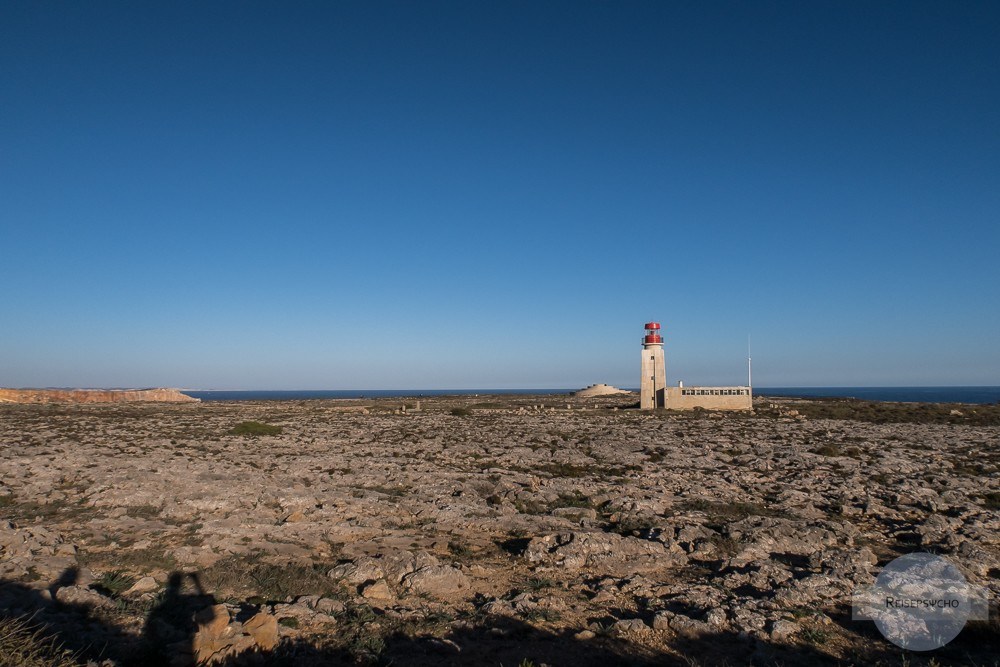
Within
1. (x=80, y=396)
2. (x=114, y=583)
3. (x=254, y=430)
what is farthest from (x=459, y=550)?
(x=80, y=396)

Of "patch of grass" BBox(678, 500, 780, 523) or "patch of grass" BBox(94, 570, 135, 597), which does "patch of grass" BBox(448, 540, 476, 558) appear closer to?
"patch of grass" BBox(94, 570, 135, 597)

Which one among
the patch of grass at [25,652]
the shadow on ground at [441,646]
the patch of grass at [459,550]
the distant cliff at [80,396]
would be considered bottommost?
the distant cliff at [80,396]

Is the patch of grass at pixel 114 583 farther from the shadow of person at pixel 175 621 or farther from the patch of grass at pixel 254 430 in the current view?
the patch of grass at pixel 254 430

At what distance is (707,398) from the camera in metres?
50.6

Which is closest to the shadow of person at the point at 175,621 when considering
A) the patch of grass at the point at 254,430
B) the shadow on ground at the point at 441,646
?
the shadow on ground at the point at 441,646

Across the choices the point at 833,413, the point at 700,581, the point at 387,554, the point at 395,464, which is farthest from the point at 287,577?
the point at 833,413

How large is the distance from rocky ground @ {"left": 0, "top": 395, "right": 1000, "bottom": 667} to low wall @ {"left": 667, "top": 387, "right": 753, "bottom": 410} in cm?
2922

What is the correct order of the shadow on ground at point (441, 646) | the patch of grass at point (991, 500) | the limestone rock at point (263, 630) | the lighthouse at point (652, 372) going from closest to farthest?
the shadow on ground at point (441, 646) → the limestone rock at point (263, 630) → the patch of grass at point (991, 500) → the lighthouse at point (652, 372)

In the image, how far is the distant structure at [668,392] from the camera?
50.8 meters

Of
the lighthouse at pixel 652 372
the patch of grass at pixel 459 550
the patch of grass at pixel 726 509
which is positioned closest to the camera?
the patch of grass at pixel 459 550

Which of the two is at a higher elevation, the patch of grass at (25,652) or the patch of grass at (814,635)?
the patch of grass at (25,652)

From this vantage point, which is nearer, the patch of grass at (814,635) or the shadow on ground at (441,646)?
the shadow on ground at (441,646)

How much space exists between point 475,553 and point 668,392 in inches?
1741

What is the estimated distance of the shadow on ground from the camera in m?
6.05
